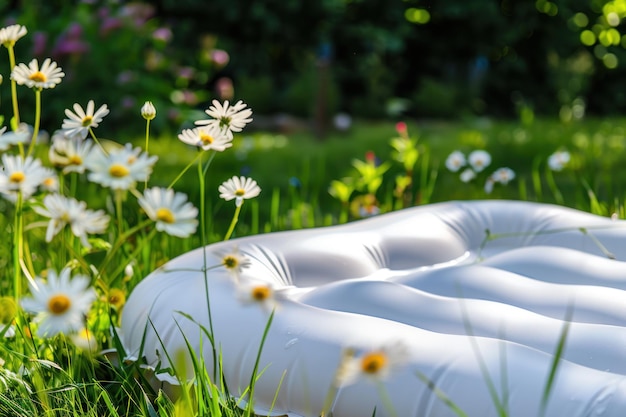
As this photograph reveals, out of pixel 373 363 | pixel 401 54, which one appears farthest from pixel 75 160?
pixel 401 54

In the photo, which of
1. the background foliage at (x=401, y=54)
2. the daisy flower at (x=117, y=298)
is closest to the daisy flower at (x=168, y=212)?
the daisy flower at (x=117, y=298)

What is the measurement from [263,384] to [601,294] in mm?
A: 663

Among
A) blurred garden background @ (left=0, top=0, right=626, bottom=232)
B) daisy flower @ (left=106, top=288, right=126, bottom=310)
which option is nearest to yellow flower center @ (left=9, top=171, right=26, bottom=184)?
daisy flower @ (left=106, top=288, right=126, bottom=310)

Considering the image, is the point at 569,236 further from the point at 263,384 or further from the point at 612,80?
the point at 612,80

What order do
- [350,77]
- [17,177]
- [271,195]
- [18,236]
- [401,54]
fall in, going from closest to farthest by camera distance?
1. [17,177]
2. [18,236]
3. [271,195]
4. [350,77]
5. [401,54]

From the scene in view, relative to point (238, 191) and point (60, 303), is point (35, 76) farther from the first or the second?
point (60, 303)

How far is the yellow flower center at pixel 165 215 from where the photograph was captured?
90cm

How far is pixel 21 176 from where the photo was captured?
1.04 metres

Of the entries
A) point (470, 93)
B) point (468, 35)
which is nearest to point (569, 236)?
point (470, 93)

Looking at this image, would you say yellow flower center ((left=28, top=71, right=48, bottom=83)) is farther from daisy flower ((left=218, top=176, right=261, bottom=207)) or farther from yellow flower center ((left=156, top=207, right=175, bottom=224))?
yellow flower center ((left=156, top=207, right=175, bottom=224))

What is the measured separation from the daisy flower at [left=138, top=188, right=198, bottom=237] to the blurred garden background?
261cm

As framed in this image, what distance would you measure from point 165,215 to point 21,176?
10.0 inches

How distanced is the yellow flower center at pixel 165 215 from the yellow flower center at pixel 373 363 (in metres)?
0.29

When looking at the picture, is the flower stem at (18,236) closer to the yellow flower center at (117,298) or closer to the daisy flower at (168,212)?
the yellow flower center at (117,298)
